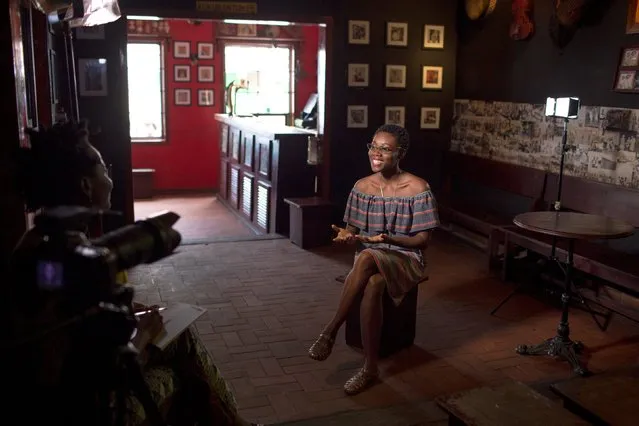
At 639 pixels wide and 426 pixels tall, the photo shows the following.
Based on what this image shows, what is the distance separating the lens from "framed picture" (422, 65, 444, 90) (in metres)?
7.25

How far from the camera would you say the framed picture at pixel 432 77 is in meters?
7.25

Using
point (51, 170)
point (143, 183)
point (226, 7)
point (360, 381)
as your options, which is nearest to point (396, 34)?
point (226, 7)

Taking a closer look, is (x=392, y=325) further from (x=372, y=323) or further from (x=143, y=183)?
(x=143, y=183)

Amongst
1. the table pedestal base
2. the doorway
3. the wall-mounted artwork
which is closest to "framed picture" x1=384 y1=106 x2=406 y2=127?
the wall-mounted artwork

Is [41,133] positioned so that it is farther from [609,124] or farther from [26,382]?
[609,124]

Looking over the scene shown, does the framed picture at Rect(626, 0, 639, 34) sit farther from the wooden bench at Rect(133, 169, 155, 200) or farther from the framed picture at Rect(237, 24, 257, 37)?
the wooden bench at Rect(133, 169, 155, 200)

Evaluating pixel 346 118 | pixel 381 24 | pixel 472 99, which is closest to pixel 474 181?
pixel 472 99

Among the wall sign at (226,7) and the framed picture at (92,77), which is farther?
the wall sign at (226,7)

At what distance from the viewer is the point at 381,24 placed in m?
7.00

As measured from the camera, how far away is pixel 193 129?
10.4m

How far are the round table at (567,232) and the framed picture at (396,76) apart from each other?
11.3 ft

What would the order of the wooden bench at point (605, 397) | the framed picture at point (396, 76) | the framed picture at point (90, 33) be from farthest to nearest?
the framed picture at point (396, 76) < the framed picture at point (90, 33) < the wooden bench at point (605, 397)

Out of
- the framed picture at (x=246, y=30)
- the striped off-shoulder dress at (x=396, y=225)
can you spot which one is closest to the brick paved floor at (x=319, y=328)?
the striped off-shoulder dress at (x=396, y=225)

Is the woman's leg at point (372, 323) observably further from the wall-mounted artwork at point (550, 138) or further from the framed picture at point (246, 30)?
the framed picture at point (246, 30)
